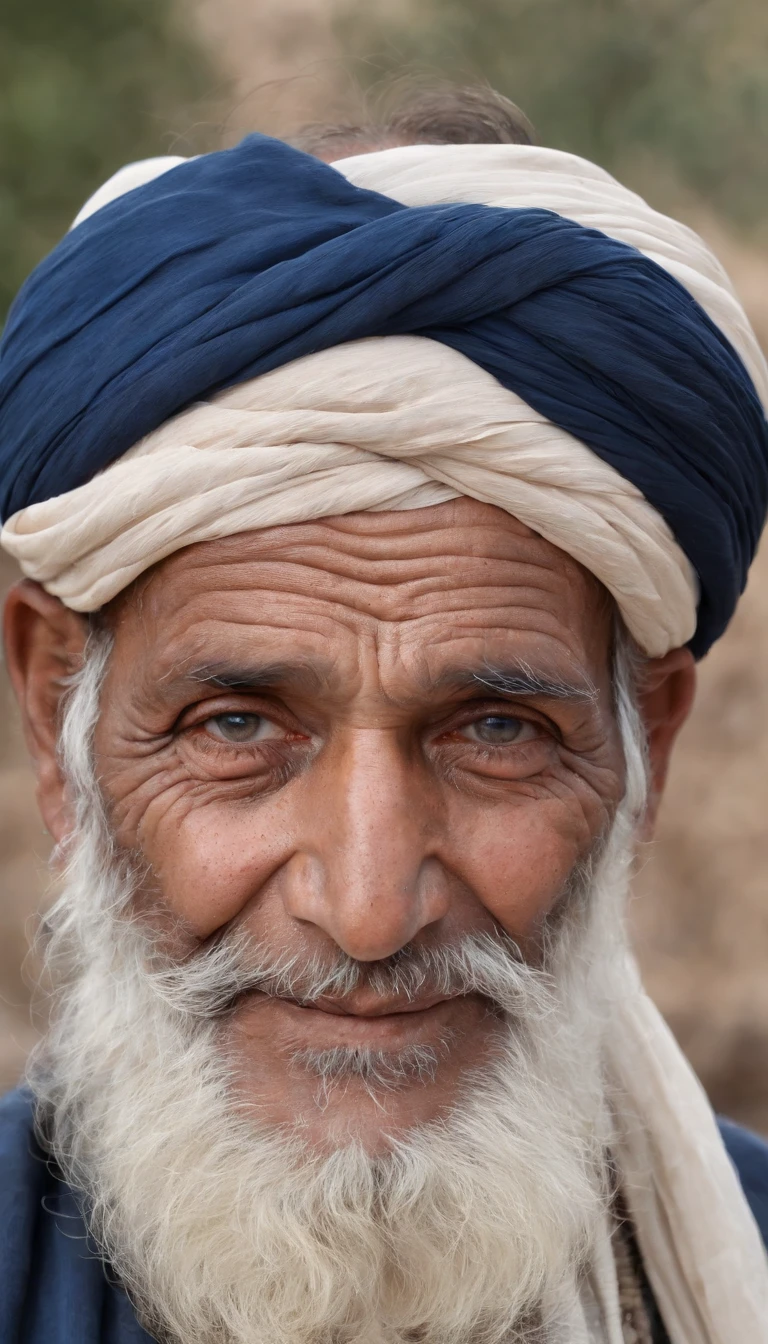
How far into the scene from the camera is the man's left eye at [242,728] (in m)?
2.15

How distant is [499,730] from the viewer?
221 cm

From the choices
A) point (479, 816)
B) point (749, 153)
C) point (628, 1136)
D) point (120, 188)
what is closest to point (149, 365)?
point (120, 188)

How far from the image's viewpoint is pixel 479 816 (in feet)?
7.02

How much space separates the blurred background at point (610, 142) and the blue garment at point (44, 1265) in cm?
359

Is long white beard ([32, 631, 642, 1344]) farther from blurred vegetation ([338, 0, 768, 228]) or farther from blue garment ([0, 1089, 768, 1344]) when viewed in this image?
blurred vegetation ([338, 0, 768, 228])

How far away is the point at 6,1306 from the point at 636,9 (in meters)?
6.25

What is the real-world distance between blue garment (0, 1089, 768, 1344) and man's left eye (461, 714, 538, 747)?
95 centimetres

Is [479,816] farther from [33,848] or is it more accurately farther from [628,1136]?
[33,848]

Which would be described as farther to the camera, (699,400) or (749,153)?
(749,153)

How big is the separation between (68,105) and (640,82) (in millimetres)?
2537

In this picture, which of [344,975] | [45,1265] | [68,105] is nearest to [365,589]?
[344,975]

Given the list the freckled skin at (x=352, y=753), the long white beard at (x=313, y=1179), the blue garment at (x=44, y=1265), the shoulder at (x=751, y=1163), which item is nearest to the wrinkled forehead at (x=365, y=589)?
the freckled skin at (x=352, y=753)

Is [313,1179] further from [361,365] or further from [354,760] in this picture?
[361,365]

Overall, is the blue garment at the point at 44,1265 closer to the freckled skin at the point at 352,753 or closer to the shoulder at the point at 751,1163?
the freckled skin at the point at 352,753
